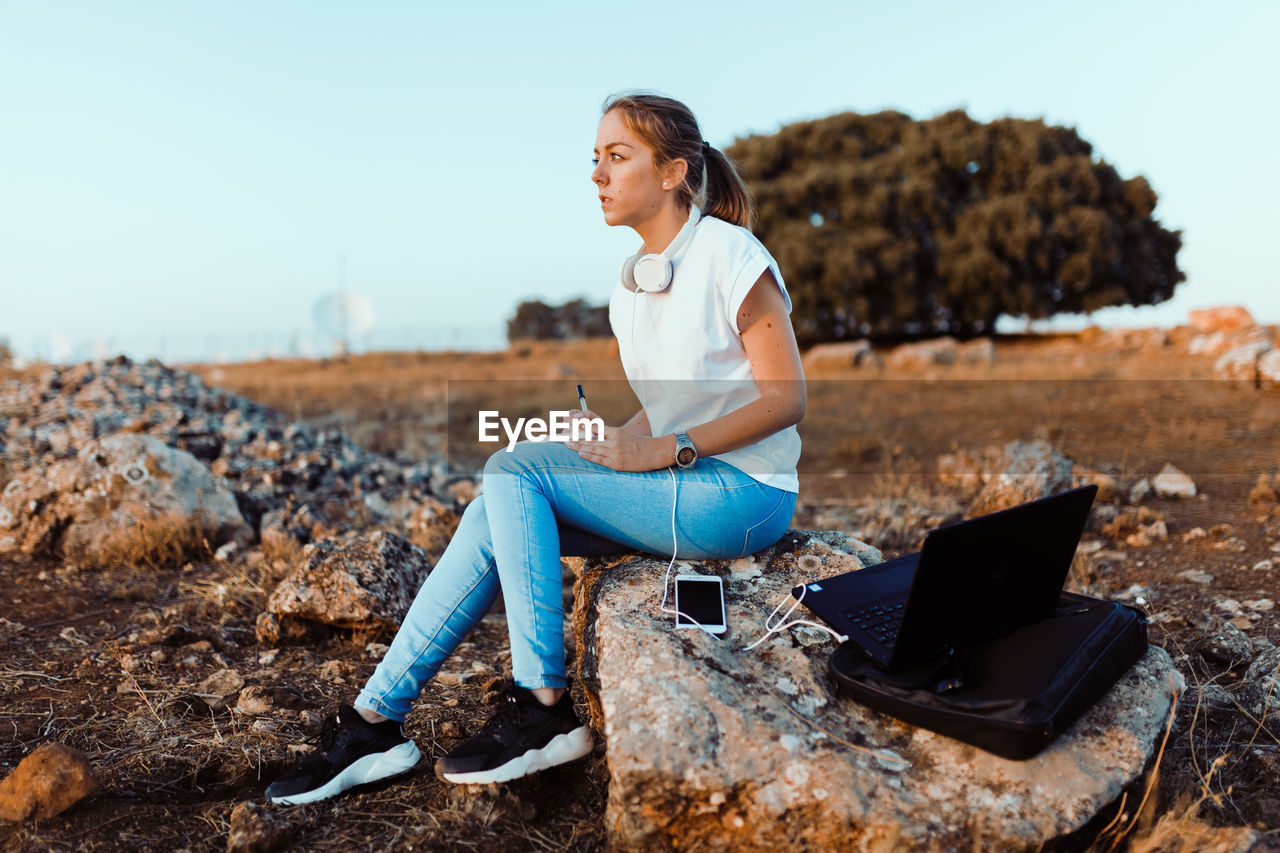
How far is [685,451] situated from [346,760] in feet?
4.24

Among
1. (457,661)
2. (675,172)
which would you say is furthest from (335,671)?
(675,172)

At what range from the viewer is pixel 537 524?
2.41m

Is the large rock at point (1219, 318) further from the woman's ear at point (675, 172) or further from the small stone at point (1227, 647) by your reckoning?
the woman's ear at point (675, 172)

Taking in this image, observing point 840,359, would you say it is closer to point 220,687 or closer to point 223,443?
point 223,443

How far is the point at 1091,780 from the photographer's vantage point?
1.94m

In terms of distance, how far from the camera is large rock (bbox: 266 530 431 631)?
3.62 metres

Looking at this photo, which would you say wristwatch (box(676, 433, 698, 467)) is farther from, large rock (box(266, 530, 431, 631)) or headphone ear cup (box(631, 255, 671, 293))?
large rock (box(266, 530, 431, 631))

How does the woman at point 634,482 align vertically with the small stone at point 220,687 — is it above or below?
above

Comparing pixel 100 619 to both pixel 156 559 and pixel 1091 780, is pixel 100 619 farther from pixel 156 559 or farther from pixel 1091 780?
pixel 1091 780

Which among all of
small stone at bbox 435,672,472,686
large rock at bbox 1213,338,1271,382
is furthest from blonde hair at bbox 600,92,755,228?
large rock at bbox 1213,338,1271,382

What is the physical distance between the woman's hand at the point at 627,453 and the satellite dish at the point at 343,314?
2467cm

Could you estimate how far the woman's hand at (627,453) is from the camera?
2.47 m

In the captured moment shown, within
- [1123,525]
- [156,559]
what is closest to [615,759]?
[156,559]

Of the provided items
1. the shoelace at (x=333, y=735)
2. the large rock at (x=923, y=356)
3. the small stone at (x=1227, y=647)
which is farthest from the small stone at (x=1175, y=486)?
the large rock at (x=923, y=356)
